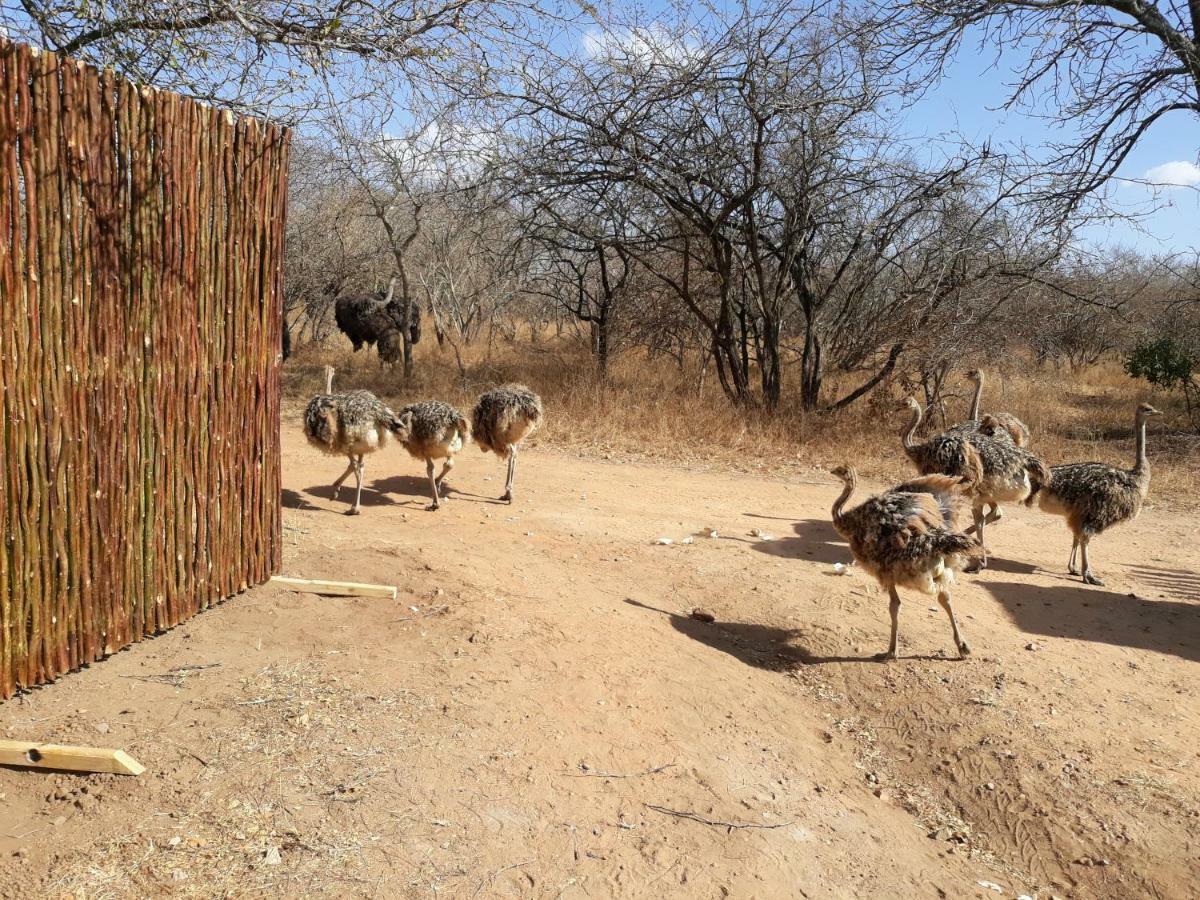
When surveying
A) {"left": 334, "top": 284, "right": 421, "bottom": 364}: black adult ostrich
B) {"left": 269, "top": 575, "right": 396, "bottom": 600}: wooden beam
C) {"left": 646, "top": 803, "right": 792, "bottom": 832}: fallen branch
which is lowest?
{"left": 646, "top": 803, "right": 792, "bottom": 832}: fallen branch

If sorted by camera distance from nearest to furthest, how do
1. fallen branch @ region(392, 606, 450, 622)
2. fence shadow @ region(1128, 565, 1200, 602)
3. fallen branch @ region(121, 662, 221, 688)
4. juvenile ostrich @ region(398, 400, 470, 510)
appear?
fallen branch @ region(121, 662, 221, 688) → fallen branch @ region(392, 606, 450, 622) → fence shadow @ region(1128, 565, 1200, 602) → juvenile ostrich @ region(398, 400, 470, 510)

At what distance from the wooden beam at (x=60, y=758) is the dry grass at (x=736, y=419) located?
349 inches

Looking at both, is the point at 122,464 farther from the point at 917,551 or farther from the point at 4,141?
the point at 917,551

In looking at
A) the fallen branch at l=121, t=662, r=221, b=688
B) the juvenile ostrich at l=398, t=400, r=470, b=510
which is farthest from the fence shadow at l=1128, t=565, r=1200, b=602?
the fallen branch at l=121, t=662, r=221, b=688

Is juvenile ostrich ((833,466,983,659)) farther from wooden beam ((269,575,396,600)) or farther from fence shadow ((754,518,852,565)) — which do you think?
wooden beam ((269,575,396,600))

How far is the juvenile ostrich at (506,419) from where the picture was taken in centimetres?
931

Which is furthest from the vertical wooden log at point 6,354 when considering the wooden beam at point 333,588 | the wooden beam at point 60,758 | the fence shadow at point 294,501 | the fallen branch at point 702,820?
the fence shadow at point 294,501

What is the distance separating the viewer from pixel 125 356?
4.44 metres

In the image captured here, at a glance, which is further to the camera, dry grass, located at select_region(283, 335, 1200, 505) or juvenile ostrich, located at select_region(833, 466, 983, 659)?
dry grass, located at select_region(283, 335, 1200, 505)

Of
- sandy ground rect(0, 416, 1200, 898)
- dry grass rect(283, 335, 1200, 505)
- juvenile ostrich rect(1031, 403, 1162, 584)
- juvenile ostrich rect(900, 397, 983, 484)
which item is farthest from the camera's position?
dry grass rect(283, 335, 1200, 505)

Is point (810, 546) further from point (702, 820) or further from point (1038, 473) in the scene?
point (702, 820)

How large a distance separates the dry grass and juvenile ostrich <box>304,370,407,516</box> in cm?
406

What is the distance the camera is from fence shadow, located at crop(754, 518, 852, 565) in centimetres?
807

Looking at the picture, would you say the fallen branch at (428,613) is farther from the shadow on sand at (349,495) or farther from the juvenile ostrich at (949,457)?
the juvenile ostrich at (949,457)
